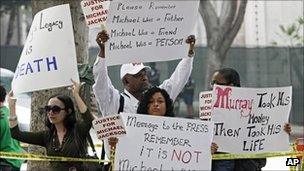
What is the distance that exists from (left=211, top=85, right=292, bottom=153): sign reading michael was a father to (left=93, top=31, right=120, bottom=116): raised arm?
793mm

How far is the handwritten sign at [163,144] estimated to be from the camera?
5.93m

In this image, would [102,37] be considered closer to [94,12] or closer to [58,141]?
[94,12]

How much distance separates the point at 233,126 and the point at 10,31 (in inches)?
1113

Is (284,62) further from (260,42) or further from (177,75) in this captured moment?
(177,75)

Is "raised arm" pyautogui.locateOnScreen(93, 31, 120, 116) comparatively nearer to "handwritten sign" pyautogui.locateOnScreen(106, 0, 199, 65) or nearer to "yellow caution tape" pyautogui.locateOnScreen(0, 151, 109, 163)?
"handwritten sign" pyautogui.locateOnScreen(106, 0, 199, 65)

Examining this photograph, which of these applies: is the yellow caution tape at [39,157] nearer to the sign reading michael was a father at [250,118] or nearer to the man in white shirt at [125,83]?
the man in white shirt at [125,83]

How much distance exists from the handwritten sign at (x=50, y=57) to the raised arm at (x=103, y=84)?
0.17 metres

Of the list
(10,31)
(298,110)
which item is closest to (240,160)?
(298,110)

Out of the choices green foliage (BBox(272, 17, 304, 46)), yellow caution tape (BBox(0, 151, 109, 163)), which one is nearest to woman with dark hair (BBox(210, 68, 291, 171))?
yellow caution tape (BBox(0, 151, 109, 163))

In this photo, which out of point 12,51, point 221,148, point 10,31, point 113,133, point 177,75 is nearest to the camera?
A: point 113,133

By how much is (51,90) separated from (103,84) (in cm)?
218

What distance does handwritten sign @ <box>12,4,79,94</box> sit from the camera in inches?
251

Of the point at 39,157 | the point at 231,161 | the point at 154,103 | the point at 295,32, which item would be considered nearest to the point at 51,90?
the point at 39,157

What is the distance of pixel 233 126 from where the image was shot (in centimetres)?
643
